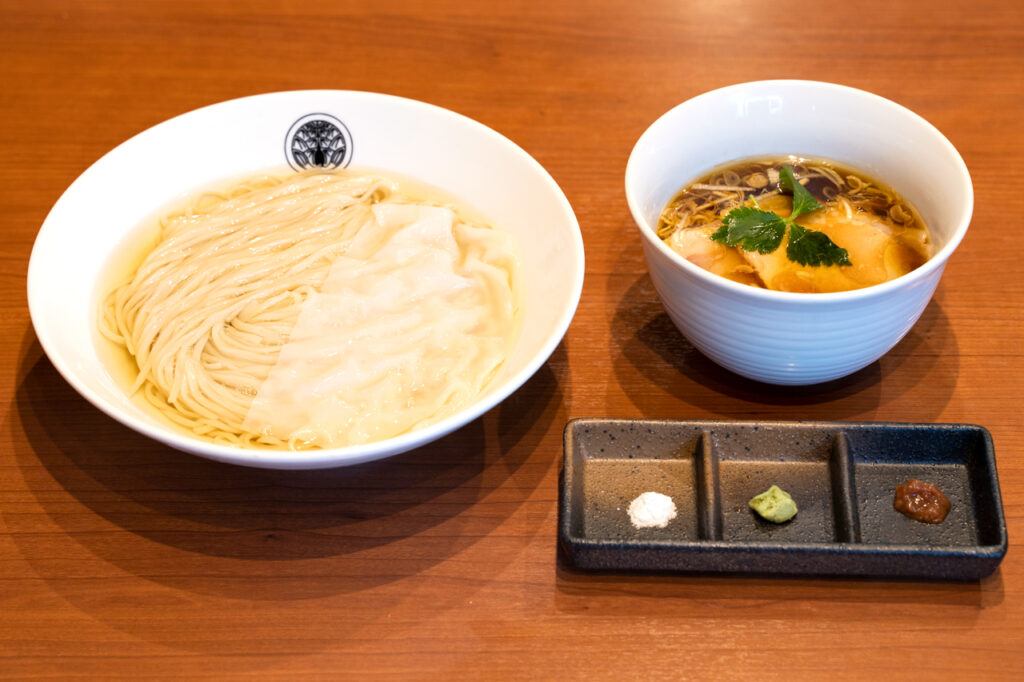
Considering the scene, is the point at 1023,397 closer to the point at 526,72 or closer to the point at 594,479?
the point at 594,479

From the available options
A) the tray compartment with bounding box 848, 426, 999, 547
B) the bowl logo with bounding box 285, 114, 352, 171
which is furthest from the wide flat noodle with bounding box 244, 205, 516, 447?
the tray compartment with bounding box 848, 426, 999, 547

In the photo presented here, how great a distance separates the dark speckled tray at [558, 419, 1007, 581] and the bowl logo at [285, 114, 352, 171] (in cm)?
77

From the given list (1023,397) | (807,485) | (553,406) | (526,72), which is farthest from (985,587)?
(526,72)

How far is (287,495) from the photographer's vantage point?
50.3 inches

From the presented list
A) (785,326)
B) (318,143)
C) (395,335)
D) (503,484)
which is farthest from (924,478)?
(318,143)

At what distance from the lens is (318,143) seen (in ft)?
5.59

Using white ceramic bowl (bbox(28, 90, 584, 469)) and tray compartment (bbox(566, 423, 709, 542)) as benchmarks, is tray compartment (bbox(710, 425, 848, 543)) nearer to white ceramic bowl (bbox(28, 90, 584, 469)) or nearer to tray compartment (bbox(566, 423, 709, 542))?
tray compartment (bbox(566, 423, 709, 542))

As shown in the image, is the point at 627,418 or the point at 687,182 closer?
the point at 627,418

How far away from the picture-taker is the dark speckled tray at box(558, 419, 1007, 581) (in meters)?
1.13

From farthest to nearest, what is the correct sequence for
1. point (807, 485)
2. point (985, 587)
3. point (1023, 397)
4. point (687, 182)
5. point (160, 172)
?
point (160, 172) → point (687, 182) → point (1023, 397) → point (807, 485) → point (985, 587)

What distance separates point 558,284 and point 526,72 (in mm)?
951

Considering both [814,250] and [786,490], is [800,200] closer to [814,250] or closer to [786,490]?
[814,250]

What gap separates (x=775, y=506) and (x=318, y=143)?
1.08 metres

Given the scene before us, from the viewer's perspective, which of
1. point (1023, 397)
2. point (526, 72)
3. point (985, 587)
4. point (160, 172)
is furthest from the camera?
point (526, 72)
